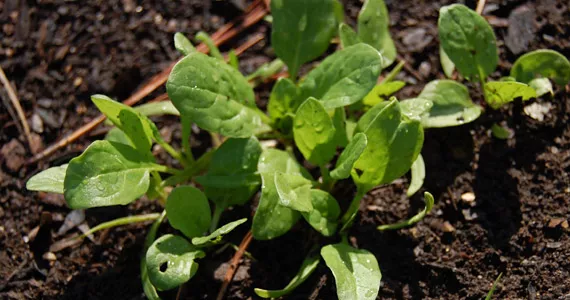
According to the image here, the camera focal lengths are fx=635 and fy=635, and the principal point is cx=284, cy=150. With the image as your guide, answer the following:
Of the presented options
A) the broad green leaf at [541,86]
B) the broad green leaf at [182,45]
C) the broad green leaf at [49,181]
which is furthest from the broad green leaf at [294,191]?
the broad green leaf at [541,86]

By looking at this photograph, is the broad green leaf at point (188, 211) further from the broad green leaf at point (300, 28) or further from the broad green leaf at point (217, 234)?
the broad green leaf at point (300, 28)

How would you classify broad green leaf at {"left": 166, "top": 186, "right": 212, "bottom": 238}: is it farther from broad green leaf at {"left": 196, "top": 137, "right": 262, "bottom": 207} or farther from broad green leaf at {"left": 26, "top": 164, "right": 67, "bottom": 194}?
broad green leaf at {"left": 26, "top": 164, "right": 67, "bottom": 194}

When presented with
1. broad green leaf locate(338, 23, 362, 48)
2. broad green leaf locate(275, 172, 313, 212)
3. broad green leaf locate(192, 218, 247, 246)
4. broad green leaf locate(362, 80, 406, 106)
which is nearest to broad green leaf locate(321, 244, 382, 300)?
broad green leaf locate(275, 172, 313, 212)

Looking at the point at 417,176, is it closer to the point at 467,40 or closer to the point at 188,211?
the point at 467,40

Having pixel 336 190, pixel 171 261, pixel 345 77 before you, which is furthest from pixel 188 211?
pixel 345 77

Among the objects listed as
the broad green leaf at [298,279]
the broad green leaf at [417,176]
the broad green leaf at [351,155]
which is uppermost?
the broad green leaf at [351,155]

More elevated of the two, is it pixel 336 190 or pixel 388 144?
pixel 388 144
